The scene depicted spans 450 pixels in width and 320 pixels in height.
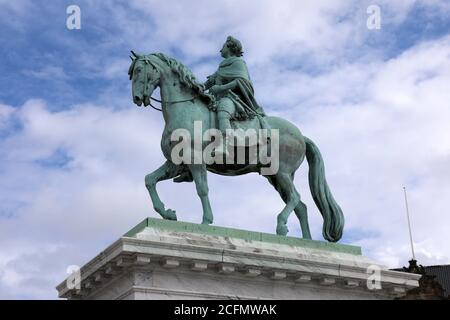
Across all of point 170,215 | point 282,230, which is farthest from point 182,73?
point 282,230

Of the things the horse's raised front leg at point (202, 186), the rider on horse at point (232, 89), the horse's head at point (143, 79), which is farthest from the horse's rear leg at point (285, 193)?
the horse's head at point (143, 79)

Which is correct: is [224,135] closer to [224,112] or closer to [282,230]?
[224,112]

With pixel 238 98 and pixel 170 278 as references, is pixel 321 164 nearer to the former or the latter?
pixel 238 98

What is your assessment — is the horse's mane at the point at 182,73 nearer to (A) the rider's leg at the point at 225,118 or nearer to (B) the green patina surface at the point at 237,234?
(A) the rider's leg at the point at 225,118

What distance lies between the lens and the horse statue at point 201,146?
63.0 ft

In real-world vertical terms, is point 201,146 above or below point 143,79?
below

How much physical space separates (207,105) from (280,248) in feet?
12.0

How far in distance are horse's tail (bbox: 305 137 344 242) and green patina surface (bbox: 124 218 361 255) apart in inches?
20.4

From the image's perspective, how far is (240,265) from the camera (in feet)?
58.6

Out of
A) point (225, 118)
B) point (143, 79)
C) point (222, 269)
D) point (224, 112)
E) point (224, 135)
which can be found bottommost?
point (222, 269)

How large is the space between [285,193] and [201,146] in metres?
2.49

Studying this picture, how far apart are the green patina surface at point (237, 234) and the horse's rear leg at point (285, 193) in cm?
55

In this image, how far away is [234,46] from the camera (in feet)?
70.2
